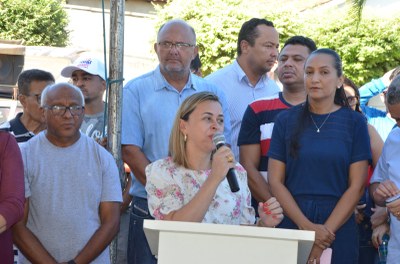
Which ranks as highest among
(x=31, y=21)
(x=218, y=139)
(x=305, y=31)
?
(x=31, y=21)

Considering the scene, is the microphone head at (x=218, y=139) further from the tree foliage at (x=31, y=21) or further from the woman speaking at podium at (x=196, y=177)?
the tree foliage at (x=31, y=21)

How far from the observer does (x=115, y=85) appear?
5.56 meters

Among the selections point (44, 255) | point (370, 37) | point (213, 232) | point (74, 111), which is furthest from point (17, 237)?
point (370, 37)

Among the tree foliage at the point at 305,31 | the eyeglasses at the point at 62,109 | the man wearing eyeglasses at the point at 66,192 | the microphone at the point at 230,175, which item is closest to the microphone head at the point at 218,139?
the microphone at the point at 230,175

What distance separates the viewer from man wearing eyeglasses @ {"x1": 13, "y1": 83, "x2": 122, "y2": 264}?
4855 mm

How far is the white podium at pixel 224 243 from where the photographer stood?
335cm

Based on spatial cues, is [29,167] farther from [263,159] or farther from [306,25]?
[306,25]

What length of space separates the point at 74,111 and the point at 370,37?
16.5 meters

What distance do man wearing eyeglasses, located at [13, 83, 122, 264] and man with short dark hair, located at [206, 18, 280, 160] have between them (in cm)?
163

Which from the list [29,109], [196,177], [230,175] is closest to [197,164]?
[196,177]

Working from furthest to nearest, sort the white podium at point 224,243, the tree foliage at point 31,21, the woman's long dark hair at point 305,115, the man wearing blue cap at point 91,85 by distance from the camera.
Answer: the tree foliage at point 31,21 < the man wearing blue cap at point 91,85 < the woman's long dark hair at point 305,115 < the white podium at point 224,243

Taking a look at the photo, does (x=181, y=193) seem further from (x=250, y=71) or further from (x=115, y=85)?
(x=250, y=71)

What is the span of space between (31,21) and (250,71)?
1938 cm

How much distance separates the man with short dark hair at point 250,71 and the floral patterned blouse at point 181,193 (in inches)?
76.2
